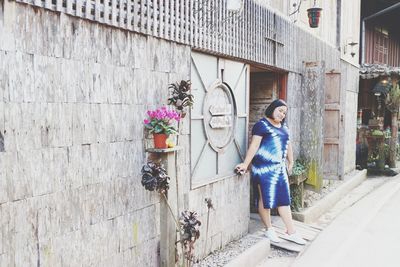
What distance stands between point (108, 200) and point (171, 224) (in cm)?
79

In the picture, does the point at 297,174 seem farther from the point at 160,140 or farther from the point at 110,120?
the point at 110,120

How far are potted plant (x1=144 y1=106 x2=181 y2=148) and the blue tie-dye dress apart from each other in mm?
2343

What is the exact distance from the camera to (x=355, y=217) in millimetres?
7664

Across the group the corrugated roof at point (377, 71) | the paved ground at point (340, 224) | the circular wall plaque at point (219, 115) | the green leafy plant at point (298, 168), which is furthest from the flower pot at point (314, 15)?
the corrugated roof at point (377, 71)

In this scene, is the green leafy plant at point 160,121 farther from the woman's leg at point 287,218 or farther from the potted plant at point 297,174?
the potted plant at point 297,174

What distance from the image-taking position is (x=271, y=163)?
604cm

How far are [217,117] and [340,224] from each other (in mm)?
3346

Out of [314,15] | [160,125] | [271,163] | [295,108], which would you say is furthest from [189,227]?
[314,15]

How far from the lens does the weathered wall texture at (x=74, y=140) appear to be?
2799mm

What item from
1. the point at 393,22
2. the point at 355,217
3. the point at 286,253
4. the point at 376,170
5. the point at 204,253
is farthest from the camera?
the point at 393,22

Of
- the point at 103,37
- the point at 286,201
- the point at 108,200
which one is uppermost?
the point at 103,37

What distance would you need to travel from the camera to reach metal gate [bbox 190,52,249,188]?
504 centimetres

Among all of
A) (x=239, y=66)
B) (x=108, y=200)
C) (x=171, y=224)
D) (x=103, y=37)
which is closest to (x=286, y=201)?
(x=239, y=66)

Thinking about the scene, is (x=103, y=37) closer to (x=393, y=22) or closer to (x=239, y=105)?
(x=239, y=105)
